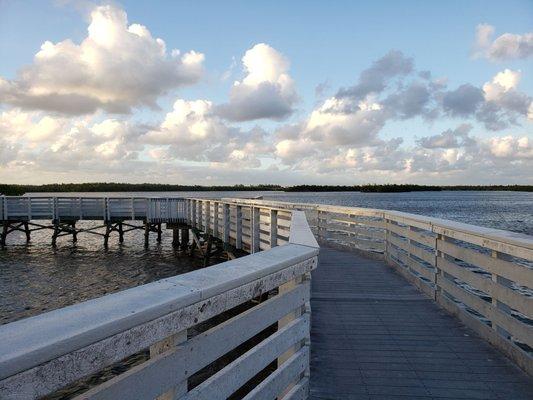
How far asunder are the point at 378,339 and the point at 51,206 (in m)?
26.9

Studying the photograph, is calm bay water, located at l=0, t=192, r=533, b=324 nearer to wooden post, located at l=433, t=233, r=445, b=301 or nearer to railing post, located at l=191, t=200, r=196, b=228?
railing post, located at l=191, t=200, r=196, b=228

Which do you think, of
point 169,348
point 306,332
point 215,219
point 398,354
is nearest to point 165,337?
point 169,348

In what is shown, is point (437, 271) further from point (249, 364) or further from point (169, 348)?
point (169, 348)

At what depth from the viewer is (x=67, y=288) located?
15.0 metres

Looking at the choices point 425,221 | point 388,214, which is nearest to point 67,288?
point 388,214

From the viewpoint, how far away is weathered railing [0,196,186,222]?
26000 millimetres

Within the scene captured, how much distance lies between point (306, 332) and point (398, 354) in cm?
191

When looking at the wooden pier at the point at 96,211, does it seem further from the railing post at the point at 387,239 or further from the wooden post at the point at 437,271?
the wooden post at the point at 437,271

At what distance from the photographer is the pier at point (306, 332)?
4.54ft

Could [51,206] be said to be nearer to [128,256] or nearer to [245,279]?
[128,256]

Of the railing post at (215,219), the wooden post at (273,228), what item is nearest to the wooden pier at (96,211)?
the railing post at (215,219)

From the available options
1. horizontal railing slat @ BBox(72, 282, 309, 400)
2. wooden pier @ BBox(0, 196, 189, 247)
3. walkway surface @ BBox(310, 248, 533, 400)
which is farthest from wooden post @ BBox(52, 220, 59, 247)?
horizontal railing slat @ BBox(72, 282, 309, 400)

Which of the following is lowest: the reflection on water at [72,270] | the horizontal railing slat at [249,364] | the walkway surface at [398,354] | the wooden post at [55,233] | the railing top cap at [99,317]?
the reflection on water at [72,270]

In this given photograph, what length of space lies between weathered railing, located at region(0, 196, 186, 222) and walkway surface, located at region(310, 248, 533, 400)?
20.1 metres
